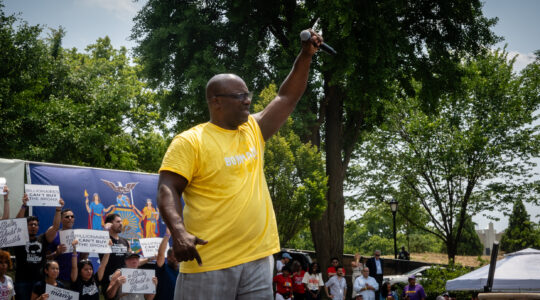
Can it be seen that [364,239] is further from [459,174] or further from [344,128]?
[344,128]

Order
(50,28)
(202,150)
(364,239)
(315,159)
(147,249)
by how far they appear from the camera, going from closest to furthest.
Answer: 1. (202,150)
2. (147,249)
3. (315,159)
4. (50,28)
5. (364,239)

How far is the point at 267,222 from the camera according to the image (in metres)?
2.95

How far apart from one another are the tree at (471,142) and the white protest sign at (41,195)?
60.2ft

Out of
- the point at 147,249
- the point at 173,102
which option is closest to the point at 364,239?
the point at 173,102

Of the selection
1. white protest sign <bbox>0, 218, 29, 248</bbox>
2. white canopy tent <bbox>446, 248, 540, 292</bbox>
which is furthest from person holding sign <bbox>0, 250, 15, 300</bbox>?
white canopy tent <bbox>446, 248, 540, 292</bbox>

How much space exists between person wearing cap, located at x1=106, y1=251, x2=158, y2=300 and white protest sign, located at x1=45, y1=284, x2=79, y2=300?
60 centimetres

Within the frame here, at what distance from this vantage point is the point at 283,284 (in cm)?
1333

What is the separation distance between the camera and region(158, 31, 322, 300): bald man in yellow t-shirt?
8.92 ft

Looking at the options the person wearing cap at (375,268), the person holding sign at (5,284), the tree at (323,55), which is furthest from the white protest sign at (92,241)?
the person wearing cap at (375,268)

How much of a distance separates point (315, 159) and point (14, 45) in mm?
13432

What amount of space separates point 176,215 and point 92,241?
6.21 metres

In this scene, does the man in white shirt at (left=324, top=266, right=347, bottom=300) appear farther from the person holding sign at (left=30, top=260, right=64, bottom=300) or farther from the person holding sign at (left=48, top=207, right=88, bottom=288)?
the person holding sign at (left=30, top=260, right=64, bottom=300)

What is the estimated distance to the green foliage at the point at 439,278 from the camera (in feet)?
57.5

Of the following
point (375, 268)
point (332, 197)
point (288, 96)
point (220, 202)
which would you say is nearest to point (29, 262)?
point (288, 96)
